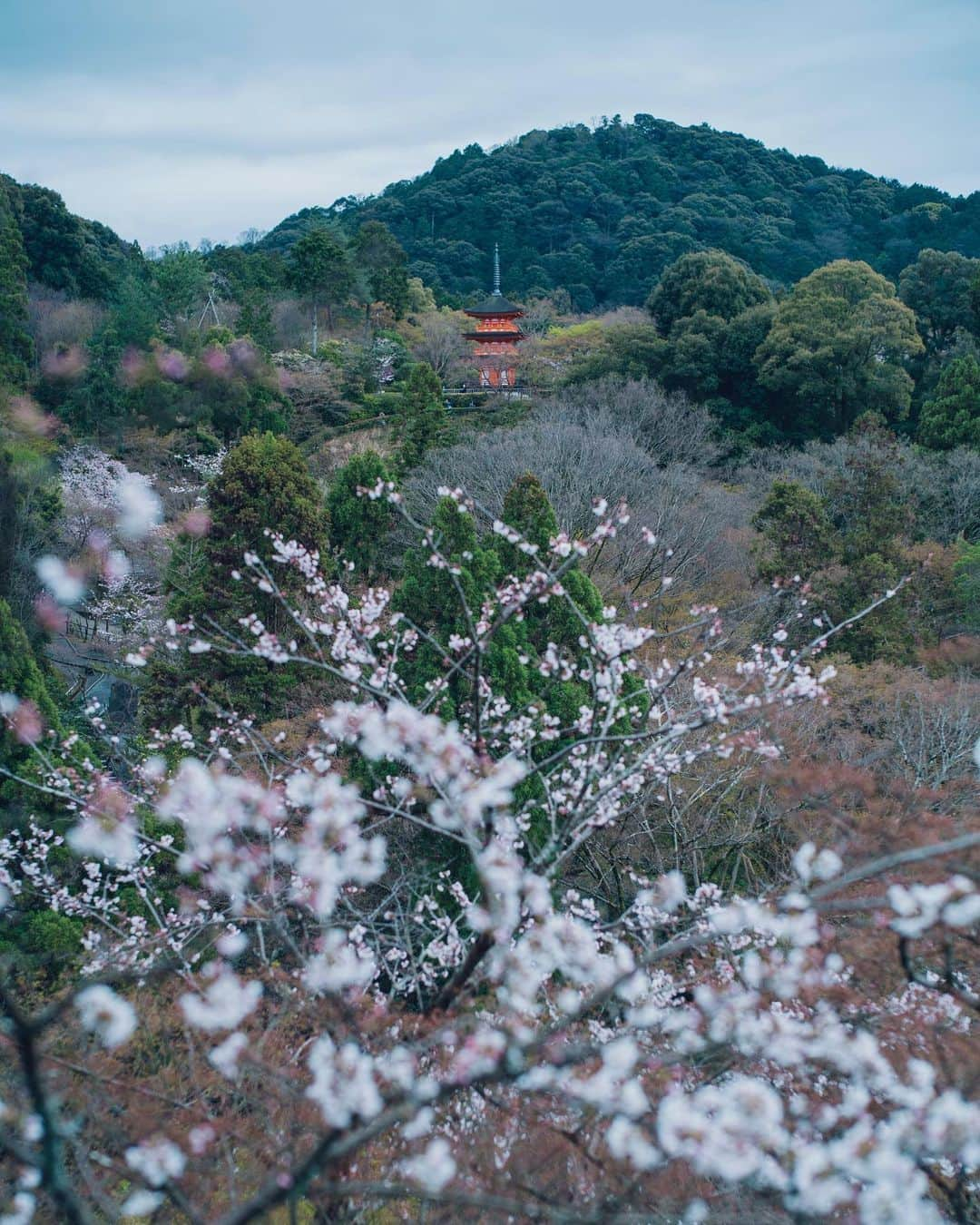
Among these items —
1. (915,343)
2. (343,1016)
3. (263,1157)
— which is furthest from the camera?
(915,343)

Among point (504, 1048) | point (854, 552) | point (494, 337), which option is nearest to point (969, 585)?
point (854, 552)

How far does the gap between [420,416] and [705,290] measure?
813 centimetres

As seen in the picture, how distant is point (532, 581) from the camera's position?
3842 millimetres

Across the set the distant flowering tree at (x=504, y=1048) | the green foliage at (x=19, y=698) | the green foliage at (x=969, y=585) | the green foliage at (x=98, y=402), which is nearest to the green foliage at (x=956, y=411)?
the green foliage at (x=969, y=585)

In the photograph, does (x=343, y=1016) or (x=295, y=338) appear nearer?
(x=343, y=1016)

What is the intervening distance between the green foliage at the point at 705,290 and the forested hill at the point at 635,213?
1340 cm

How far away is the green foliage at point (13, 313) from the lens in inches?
693

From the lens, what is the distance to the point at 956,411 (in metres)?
14.6

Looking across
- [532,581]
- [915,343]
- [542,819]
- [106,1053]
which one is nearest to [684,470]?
[915,343]

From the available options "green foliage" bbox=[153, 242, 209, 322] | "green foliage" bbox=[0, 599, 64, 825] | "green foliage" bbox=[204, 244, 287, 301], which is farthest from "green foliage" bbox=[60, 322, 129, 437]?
"green foliage" bbox=[0, 599, 64, 825]

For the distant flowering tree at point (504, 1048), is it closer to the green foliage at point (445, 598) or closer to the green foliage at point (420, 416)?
the green foliage at point (445, 598)

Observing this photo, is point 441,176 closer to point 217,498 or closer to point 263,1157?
point 217,498

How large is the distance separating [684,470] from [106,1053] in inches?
506

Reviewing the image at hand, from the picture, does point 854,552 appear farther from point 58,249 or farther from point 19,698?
point 58,249
